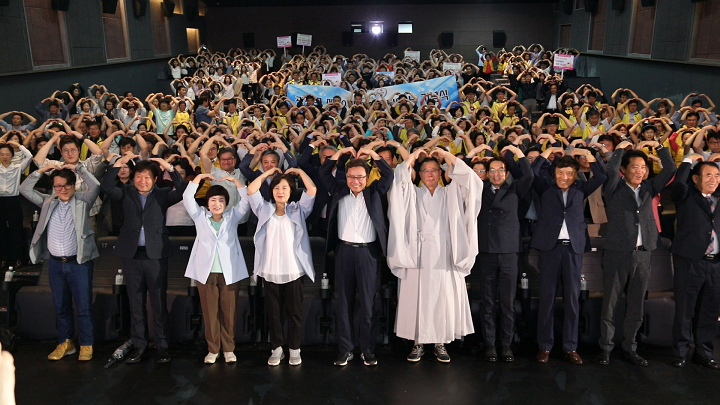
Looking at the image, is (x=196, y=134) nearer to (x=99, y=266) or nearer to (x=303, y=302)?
(x=99, y=266)

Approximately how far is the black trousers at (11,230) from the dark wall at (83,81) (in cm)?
519

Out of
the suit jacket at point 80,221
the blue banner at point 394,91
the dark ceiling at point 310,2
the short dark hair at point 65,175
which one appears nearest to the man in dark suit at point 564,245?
the suit jacket at point 80,221

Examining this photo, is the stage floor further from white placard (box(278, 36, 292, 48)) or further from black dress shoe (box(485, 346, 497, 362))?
white placard (box(278, 36, 292, 48))

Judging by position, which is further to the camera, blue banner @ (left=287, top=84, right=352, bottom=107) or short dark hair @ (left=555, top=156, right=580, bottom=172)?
blue banner @ (left=287, top=84, right=352, bottom=107)

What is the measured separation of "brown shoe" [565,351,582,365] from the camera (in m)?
4.52

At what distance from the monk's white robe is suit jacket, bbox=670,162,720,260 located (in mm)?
1613

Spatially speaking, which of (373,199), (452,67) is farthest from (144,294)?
(452,67)

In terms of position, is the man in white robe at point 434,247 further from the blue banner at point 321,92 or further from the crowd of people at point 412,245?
the blue banner at point 321,92

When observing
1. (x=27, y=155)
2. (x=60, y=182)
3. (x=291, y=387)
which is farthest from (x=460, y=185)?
(x=27, y=155)

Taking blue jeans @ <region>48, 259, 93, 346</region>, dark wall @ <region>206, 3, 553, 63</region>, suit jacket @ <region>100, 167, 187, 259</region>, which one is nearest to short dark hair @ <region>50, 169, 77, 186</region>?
suit jacket @ <region>100, 167, 187, 259</region>

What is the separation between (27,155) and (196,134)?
1.85 metres

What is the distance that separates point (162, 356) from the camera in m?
4.65

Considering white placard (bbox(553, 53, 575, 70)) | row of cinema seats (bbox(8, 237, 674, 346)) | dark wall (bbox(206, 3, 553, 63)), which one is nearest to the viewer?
row of cinema seats (bbox(8, 237, 674, 346))

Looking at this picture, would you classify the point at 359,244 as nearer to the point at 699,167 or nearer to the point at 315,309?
the point at 315,309
